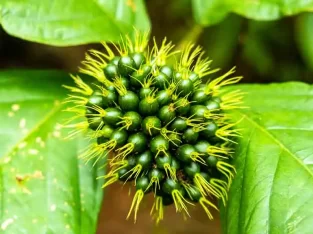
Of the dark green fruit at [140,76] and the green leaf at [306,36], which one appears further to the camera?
the green leaf at [306,36]

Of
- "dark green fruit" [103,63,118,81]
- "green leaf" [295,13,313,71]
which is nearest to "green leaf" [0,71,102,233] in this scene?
"dark green fruit" [103,63,118,81]

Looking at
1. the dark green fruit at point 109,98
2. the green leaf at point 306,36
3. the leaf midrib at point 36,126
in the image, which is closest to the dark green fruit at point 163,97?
the dark green fruit at point 109,98

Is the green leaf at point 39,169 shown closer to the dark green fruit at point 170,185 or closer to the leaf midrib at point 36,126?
the leaf midrib at point 36,126

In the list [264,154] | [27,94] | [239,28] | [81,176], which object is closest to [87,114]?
[81,176]

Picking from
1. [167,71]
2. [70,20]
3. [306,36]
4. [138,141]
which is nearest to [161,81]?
[167,71]

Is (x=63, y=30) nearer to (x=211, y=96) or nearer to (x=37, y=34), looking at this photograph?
(x=37, y=34)

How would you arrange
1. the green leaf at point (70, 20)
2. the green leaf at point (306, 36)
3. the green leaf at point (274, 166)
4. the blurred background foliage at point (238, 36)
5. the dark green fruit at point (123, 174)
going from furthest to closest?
1. the green leaf at point (306, 36)
2. the blurred background foliage at point (238, 36)
3. the green leaf at point (70, 20)
4. the dark green fruit at point (123, 174)
5. the green leaf at point (274, 166)
